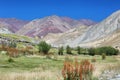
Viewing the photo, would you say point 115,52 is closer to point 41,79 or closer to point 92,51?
point 92,51

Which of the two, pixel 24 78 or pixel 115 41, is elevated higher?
pixel 115 41

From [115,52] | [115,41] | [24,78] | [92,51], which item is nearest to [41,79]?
[24,78]

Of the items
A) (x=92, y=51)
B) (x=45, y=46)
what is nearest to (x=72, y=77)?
(x=45, y=46)

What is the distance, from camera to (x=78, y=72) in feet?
63.6

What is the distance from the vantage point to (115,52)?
105 m

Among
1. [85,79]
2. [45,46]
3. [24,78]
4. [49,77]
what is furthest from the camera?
[45,46]

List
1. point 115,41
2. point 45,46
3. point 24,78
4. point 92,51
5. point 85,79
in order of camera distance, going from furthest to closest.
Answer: point 115,41 < point 92,51 < point 45,46 < point 24,78 < point 85,79

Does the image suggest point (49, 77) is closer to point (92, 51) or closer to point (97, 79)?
point (97, 79)

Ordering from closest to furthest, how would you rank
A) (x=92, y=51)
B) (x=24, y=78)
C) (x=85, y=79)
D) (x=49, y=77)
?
(x=85, y=79) → (x=24, y=78) → (x=49, y=77) → (x=92, y=51)

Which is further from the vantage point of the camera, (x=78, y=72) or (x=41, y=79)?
(x=41, y=79)

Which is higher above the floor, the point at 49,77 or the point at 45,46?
the point at 45,46

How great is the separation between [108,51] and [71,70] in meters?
83.1

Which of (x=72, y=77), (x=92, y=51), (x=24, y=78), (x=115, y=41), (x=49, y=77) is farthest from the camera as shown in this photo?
(x=115, y=41)

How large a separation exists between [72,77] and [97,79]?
5.60 metres
